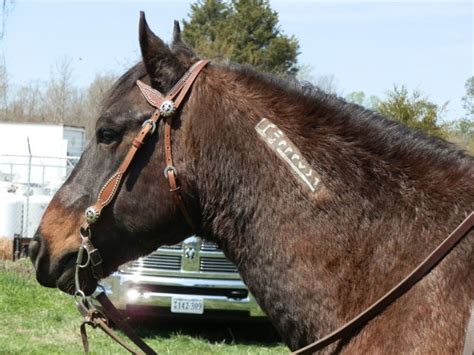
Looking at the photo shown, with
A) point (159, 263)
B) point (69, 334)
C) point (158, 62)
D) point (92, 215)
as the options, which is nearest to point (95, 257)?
point (92, 215)

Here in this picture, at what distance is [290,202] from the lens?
2924 mm

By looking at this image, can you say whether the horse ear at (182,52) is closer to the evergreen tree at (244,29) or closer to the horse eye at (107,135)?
the horse eye at (107,135)

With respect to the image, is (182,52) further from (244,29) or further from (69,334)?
(244,29)

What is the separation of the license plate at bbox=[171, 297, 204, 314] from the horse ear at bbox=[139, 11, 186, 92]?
6150 millimetres

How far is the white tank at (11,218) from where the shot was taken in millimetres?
14234

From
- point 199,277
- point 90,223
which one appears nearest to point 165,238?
point 90,223

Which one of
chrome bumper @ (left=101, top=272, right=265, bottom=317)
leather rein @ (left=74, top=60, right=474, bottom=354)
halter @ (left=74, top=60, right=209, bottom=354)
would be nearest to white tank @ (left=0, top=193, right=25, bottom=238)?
chrome bumper @ (left=101, top=272, right=265, bottom=317)

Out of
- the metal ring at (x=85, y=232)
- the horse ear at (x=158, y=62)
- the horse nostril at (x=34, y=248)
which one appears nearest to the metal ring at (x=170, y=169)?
the horse ear at (x=158, y=62)

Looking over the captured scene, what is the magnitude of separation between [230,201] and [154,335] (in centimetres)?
650

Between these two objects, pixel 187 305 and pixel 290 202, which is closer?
pixel 290 202

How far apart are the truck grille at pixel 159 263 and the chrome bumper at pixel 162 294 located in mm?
127

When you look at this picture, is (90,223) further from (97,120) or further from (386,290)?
(386,290)

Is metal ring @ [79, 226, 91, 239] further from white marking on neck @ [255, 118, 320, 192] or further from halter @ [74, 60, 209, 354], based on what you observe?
white marking on neck @ [255, 118, 320, 192]

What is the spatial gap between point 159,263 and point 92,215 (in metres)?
6.11
